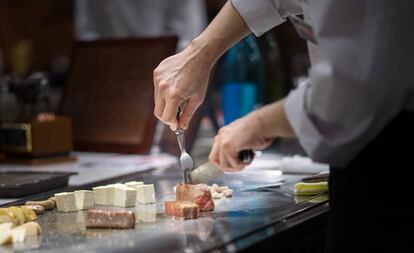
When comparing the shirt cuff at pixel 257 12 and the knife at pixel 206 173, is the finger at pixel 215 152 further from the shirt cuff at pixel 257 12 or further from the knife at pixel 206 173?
the shirt cuff at pixel 257 12

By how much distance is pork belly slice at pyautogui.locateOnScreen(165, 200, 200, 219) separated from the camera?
55.6 inches

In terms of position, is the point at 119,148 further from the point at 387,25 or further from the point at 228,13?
the point at 387,25

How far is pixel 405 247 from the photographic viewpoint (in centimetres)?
119

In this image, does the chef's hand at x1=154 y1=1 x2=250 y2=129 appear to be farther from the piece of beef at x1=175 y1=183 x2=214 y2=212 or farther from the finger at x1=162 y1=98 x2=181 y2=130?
the piece of beef at x1=175 y1=183 x2=214 y2=212

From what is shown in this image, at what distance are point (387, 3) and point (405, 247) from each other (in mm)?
402

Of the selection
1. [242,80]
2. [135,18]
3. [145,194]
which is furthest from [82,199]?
[135,18]

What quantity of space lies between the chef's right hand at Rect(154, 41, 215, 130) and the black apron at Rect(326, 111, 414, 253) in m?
0.45

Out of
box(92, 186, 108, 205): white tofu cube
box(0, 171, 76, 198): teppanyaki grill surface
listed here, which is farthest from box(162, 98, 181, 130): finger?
box(0, 171, 76, 198): teppanyaki grill surface

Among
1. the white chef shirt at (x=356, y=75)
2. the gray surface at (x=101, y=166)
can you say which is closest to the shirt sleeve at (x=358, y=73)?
the white chef shirt at (x=356, y=75)

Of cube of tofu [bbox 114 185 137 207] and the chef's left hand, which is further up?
the chef's left hand

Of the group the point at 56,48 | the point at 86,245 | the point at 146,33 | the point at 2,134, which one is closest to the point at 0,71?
the point at 56,48

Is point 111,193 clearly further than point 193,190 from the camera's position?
Yes

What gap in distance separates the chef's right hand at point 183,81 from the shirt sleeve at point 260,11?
0.40 ft

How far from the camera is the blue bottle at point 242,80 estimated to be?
9.16 ft
